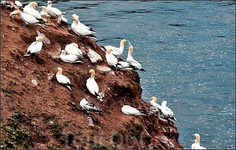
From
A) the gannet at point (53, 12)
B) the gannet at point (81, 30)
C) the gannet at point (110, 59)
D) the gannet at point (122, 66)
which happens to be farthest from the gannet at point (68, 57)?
the gannet at point (53, 12)

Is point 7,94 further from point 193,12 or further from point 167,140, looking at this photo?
point 193,12

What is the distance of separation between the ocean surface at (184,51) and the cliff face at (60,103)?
4534 millimetres

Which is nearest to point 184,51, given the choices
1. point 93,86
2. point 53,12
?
point 53,12

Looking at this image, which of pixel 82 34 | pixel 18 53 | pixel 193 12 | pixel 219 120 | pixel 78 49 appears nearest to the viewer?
pixel 18 53

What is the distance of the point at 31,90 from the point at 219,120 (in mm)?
10756

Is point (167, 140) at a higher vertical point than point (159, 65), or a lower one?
lower

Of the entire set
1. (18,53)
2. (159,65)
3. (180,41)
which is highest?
(180,41)

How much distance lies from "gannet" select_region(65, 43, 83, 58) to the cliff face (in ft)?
1.35

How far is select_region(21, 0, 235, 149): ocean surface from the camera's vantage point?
24453 mm

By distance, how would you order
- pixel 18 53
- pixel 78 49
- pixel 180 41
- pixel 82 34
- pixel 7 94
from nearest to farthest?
pixel 7 94 → pixel 18 53 → pixel 78 49 → pixel 82 34 → pixel 180 41

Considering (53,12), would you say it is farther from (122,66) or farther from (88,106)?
(88,106)

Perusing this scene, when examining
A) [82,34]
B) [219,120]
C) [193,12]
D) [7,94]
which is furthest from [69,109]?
[193,12]

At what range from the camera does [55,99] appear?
15.6 meters

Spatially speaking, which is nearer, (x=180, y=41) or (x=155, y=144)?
(x=155, y=144)
